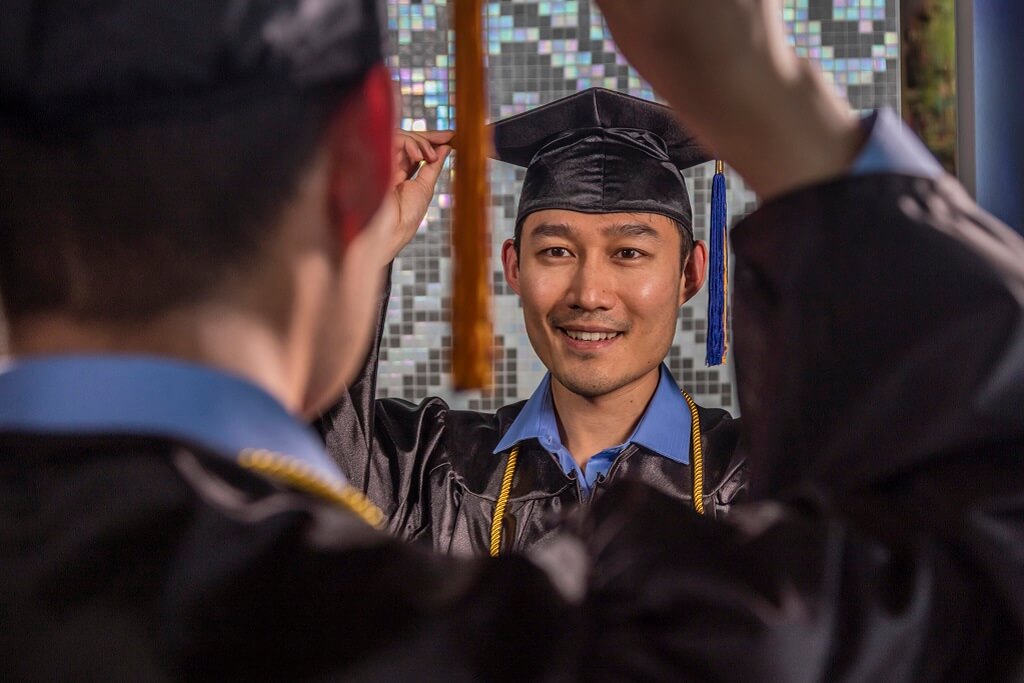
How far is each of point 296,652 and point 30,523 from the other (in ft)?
0.44

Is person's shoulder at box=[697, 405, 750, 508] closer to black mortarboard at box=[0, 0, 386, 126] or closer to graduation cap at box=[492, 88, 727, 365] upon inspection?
graduation cap at box=[492, 88, 727, 365]

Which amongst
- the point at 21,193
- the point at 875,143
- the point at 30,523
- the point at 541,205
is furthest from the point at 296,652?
the point at 541,205

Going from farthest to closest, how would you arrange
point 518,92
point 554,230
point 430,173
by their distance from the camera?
point 518,92, point 554,230, point 430,173

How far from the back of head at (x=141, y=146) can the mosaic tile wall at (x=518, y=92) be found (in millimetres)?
2347

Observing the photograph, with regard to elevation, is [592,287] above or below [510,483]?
above

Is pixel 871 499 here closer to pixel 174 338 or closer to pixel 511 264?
pixel 174 338

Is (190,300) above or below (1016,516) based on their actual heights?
above

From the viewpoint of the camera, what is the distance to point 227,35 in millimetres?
506

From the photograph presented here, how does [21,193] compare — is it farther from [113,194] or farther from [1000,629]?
[1000,629]

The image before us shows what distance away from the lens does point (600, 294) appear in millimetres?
2324

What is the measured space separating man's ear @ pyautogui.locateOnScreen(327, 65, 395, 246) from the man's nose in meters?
1.78

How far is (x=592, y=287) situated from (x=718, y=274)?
279 millimetres

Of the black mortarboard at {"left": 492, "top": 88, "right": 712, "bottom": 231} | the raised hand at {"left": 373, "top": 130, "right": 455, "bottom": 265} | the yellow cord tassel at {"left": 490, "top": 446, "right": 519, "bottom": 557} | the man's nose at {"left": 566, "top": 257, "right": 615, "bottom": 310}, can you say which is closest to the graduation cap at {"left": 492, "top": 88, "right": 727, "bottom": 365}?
the black mortarboard at {"left": 492, "top": 88, "right": 712, "bottom": 231}

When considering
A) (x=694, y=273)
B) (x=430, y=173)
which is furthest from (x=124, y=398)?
(x=694, y=273)
